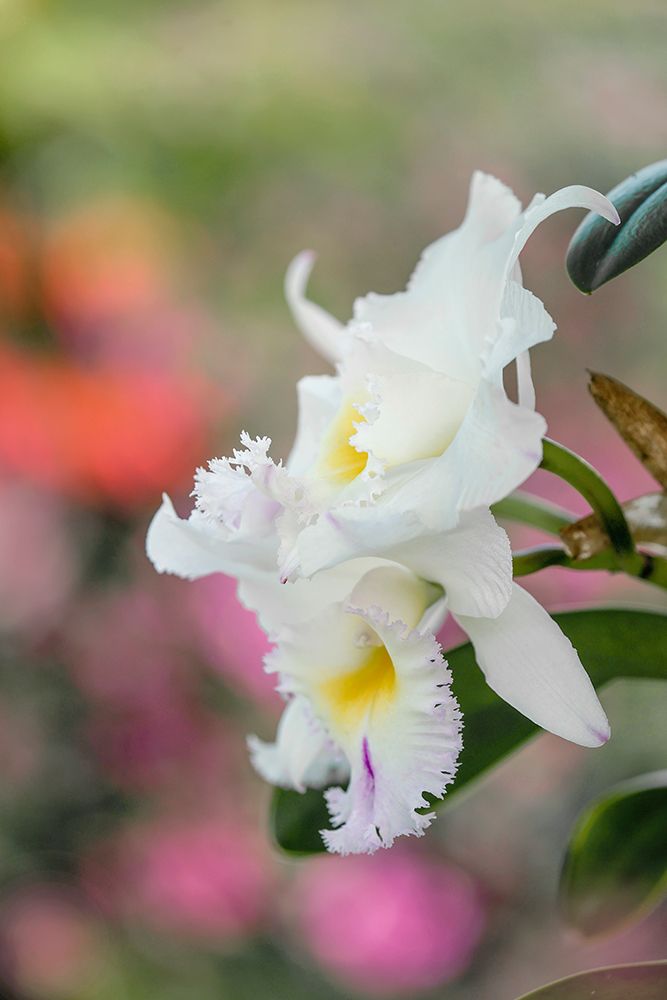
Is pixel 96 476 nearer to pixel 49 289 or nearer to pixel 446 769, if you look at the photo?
pixel 49 289

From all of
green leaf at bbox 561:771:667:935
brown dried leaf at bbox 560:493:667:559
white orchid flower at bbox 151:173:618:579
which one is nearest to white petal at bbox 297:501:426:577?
white orchid flower at bbox 151:173:618:579

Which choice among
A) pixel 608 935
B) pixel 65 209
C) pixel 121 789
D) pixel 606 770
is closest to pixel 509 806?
pixel 606 770

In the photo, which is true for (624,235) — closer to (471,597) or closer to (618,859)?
(471,597)

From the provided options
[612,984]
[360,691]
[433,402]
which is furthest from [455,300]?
[612,984]

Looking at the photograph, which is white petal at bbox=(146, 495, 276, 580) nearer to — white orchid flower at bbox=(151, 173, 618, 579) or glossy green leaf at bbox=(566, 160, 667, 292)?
white orchid flower at bbox=(151, 173, 618, 579)

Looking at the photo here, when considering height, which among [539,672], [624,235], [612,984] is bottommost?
[612,984]

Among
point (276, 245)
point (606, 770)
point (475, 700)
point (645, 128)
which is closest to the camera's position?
point (475, 700)
